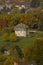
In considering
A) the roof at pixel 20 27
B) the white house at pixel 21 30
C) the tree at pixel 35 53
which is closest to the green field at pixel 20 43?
the white house at pixel 21 30

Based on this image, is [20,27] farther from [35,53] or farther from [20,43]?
[35,53]

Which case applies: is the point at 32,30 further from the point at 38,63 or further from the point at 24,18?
the point at 38,63

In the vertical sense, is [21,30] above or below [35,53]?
below

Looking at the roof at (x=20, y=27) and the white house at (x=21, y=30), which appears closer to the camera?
the white house at (x=21, y=30)

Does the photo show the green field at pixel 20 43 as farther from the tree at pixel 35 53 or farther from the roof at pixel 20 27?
the tree at pixel 35 53

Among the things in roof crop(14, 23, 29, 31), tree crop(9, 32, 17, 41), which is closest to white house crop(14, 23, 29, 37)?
roof crop(14, 23, 29, 31)

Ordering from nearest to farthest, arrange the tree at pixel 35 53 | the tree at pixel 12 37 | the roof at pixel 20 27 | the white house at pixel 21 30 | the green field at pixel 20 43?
the tree at pixel 35 53
the green field at pixel 20 43
the tree at pixel 12 37
the white house at pixel 21 30
the roof at pixel 20 27

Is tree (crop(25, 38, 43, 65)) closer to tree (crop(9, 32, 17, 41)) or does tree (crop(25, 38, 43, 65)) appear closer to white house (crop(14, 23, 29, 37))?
tree (crop(9, 32, 17, 41))

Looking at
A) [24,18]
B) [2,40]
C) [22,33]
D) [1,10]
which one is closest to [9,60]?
[2,40]

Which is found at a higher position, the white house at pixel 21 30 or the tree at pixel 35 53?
the tree at pixel 35 53

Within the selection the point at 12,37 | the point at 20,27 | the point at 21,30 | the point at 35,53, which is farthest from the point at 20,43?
the point at 35,53
